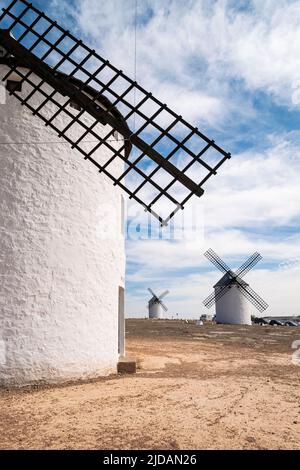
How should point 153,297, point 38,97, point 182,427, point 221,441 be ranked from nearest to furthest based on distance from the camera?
point 221,441
point 182,427
point 38,97
point 153,297

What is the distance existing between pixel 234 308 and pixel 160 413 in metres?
35.5

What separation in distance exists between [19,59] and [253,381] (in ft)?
29.7

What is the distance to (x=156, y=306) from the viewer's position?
6775 centimetres

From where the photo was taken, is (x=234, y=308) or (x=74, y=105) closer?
(x=74, y=105)

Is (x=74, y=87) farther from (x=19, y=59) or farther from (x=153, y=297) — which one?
(x=153, y=297)

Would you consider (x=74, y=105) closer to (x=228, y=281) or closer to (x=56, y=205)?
(x=56, y=205)

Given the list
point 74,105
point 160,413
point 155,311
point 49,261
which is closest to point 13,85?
point 74,105

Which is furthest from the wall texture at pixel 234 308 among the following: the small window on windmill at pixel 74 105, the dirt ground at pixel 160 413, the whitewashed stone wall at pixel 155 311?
the small window on windmill at pixel 74 105

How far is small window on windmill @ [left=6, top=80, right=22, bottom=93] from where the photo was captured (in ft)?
27.3

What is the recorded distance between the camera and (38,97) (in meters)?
8.64

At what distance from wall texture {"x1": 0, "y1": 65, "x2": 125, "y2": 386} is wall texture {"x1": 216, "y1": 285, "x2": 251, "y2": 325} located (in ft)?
105

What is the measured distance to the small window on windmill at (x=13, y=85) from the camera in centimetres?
832

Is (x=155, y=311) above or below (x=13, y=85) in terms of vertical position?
below
